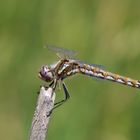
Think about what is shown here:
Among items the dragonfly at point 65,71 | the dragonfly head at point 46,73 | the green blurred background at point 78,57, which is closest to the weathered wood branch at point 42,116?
the dragonfly at point 65,71

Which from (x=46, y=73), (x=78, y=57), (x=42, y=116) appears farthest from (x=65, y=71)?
(x=78, y=57)

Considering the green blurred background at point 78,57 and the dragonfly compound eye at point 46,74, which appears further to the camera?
the green blurred background at point 78,57

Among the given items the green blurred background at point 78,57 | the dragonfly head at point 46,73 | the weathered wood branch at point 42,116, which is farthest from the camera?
the green blurred background at point 78,57

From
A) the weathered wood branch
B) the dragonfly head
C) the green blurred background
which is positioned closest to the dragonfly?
the dragonfly head

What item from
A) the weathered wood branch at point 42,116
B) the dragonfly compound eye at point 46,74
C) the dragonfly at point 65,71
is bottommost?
the weathered wood branch at point 42,116

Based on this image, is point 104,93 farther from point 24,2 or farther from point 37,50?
point 24,2

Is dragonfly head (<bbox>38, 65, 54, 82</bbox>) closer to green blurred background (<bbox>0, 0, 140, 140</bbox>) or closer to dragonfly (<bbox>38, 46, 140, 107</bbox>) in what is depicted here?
dragonfly (<bbox>38, 46, 140, 107</bbox>)

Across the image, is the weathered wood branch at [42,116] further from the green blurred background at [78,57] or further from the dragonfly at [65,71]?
the green blurred background at [78,57]

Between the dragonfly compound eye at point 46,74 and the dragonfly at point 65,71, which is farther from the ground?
the dragonfly at point 65,71
